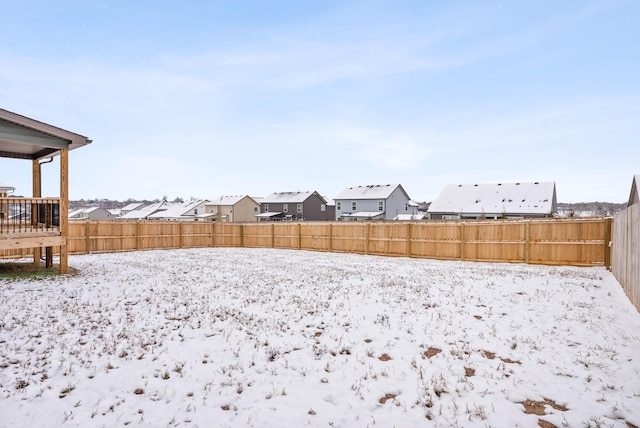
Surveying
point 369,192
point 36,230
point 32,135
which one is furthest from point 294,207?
point 32,135

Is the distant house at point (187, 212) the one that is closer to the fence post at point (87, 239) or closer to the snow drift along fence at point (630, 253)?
the fence post at point (87, 239)

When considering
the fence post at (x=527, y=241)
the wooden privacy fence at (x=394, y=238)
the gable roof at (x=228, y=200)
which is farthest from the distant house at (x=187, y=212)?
the fence post at (x=527, y=241)

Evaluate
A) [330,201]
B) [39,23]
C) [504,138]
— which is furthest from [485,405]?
[330,201]

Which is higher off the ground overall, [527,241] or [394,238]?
[527,241]

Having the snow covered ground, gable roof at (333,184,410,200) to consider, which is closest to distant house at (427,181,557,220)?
gable roof at (333,184,410,200)

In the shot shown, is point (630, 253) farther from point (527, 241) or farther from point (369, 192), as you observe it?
point (369, 192)

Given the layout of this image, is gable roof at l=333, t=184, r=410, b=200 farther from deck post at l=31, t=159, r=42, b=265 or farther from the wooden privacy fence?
deck post at l=31, t=159, r=42, b=265

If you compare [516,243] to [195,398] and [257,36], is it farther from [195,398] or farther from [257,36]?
[257,36]

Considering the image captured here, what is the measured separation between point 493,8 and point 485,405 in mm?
15859

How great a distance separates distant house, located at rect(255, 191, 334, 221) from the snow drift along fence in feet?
170

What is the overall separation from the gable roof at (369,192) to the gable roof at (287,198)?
727 cm

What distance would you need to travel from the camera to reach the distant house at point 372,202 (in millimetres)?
52438

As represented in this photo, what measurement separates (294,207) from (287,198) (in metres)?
3.01

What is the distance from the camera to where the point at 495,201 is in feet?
140
